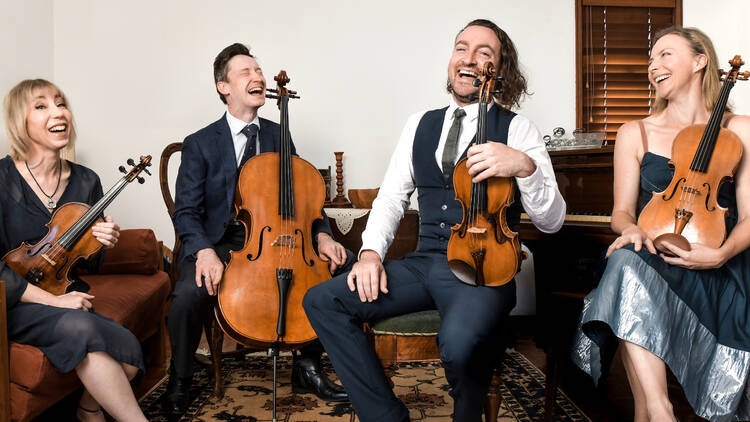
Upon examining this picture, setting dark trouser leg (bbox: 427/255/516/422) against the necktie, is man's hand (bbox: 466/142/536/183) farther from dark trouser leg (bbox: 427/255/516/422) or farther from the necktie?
the necktie

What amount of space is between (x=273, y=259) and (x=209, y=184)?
631mm

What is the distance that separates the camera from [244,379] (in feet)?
9.05

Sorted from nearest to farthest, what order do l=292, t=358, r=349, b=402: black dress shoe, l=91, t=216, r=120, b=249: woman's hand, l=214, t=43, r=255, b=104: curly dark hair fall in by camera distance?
l=91, t=216, r=120, b=249: woman's hand < l=292, t=358, r=349, b=402: black dress shoe < l=214, t=43, r=255, b=104: curly dark hair

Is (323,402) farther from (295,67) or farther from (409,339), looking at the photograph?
(295,67)

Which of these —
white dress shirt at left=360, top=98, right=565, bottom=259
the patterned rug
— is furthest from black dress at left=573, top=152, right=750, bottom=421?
the patterned rug

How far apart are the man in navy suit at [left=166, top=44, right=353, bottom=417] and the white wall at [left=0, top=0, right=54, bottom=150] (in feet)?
3.76

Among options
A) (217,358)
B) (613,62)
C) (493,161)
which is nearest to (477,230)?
(493,161)

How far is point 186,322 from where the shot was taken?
2.27m

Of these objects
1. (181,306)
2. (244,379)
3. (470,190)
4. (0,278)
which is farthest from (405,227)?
(0,278)

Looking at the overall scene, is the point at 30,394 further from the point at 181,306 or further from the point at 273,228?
the point at 273,228

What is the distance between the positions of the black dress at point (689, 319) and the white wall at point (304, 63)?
2.40 metres

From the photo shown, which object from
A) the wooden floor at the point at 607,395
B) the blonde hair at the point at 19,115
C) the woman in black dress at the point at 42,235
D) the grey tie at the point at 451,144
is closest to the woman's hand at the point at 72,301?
the woman in black dress at the point at 42,235

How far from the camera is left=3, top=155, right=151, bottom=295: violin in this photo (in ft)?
6.20

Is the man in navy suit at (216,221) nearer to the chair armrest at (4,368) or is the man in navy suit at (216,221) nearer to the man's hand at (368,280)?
the man's hand at (368,280)
